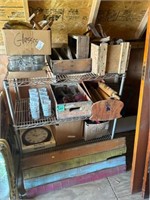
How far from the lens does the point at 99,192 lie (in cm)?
166

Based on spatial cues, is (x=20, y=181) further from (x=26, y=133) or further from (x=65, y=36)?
(x=65, y=36)

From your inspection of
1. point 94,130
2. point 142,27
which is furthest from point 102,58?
point 142,27

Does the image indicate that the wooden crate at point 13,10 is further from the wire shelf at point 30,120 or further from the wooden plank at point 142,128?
the wooden plank at point 142,128

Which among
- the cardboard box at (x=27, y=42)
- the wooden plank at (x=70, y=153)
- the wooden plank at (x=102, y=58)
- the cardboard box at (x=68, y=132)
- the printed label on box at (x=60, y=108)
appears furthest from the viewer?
the cardboard box at (x=68, y=132)

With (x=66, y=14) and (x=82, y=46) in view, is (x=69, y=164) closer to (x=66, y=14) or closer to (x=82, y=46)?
(x=82, y=46)

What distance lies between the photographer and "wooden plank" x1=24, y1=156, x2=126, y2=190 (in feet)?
5.29

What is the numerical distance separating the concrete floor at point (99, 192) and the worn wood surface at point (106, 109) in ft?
2.01

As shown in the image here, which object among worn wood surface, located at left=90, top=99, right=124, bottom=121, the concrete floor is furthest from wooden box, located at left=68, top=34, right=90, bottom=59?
the concrete floor

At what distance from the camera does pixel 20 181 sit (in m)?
1.59

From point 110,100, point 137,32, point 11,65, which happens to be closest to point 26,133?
point 11,65

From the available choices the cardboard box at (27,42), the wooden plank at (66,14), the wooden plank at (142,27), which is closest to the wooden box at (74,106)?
the cardboard box at (27,42)

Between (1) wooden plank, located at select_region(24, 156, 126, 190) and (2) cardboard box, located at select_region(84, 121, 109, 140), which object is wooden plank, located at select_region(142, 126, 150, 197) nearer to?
(1) wooden plank, located at select_region(24, 156, 126, 190)

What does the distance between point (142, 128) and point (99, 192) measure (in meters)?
0.66

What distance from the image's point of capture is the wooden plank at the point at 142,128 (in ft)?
4.18
